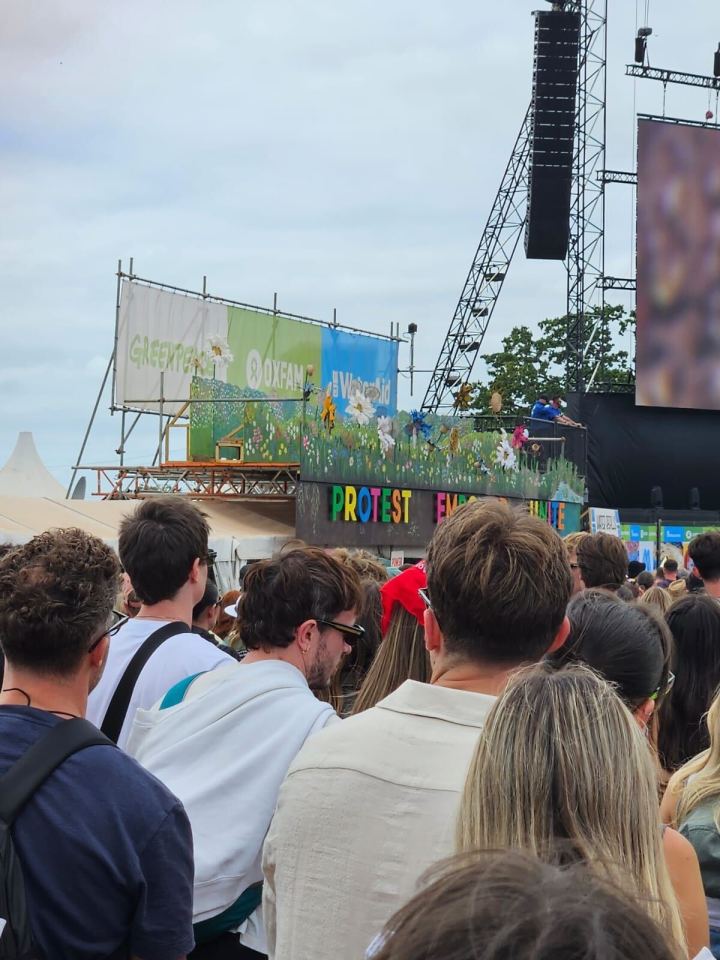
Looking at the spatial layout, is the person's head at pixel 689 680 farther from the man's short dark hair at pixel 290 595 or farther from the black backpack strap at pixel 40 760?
the black backpack strap at pixel 40 760

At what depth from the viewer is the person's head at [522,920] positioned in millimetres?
815

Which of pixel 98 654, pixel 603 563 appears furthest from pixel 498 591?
pixel 603 563

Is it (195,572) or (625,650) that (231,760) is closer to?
(625,650)

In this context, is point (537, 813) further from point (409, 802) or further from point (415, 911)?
point (415, 911)

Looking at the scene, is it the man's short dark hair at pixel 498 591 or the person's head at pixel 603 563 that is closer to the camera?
the man's short dark hair at pixel 498 591

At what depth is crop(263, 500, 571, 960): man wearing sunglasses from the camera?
1.76 m

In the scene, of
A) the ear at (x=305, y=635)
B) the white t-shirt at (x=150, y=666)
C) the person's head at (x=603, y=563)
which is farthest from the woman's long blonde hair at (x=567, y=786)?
the person's head at (x=603, y=563)

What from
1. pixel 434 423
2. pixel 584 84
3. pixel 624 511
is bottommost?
pixel 624 511

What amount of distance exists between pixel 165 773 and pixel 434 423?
14460 millimetres

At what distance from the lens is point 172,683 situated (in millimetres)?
3205

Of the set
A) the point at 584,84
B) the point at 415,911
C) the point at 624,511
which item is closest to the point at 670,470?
the point at 624,511

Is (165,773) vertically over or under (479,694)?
under

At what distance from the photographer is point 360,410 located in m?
15.2

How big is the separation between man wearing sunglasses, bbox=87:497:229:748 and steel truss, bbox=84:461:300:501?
1051 centimetres
